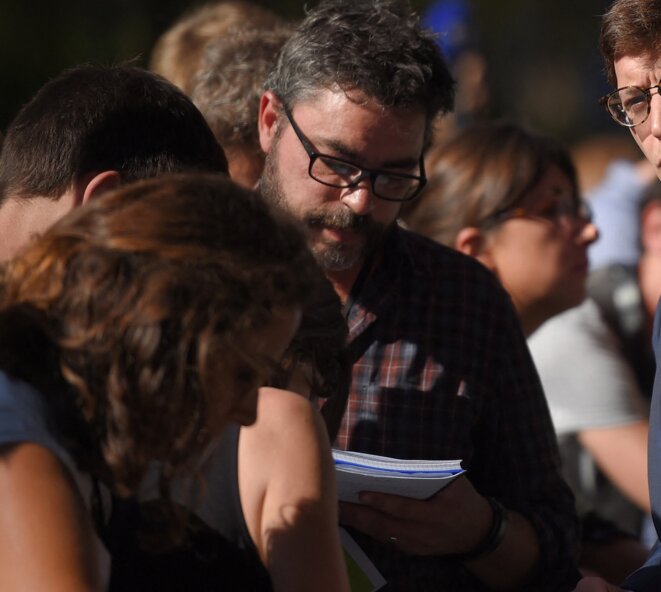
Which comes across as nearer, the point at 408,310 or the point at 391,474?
the point at 391,474

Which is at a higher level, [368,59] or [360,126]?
[368,59]

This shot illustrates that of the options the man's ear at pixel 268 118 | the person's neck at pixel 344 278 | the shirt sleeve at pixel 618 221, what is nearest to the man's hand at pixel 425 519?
the person's neck at pixel 344 278

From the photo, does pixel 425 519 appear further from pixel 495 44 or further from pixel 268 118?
pixel 495 44

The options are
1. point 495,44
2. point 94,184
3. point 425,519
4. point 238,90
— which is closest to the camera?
point 94,184

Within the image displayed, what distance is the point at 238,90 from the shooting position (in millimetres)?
3471

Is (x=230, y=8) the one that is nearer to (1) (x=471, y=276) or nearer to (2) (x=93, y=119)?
(1) (x=471, y=276)

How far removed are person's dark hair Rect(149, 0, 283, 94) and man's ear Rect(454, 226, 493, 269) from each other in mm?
1051

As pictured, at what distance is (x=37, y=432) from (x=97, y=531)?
18 centimetres

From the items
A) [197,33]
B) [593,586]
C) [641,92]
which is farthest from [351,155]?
[197,33]

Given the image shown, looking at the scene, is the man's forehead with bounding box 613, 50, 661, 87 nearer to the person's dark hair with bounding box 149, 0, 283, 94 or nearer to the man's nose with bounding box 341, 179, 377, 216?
the man's nose with bounding box 341, 179, 377, 216

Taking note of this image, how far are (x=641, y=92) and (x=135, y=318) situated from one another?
121cm

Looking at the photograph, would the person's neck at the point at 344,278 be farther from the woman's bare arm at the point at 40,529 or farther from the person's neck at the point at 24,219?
the woman's bare arm at the point at 40,529

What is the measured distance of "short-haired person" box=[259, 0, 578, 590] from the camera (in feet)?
8.89

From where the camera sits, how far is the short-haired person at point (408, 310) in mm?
2709
